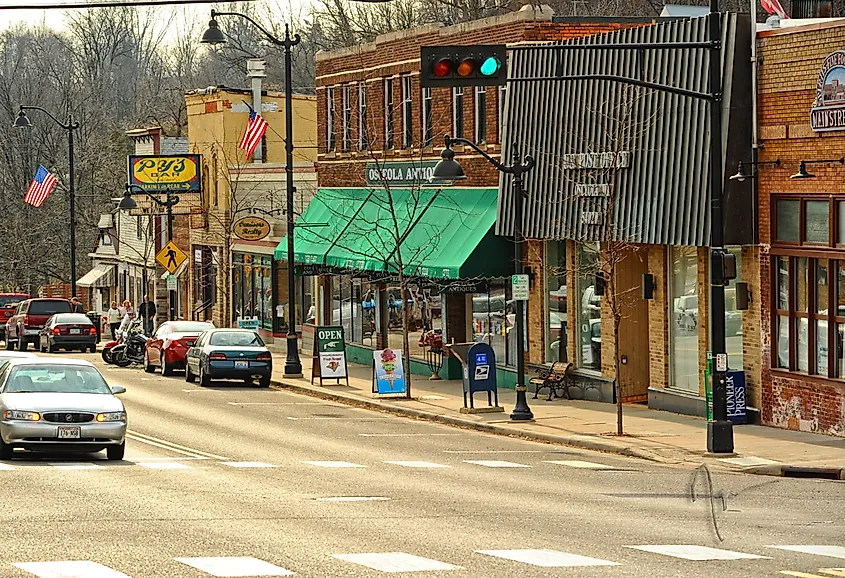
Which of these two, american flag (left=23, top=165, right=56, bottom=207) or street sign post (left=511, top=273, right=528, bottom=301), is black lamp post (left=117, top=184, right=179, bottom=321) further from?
street sign post (left=511, top=273, right=528, bottom=301)

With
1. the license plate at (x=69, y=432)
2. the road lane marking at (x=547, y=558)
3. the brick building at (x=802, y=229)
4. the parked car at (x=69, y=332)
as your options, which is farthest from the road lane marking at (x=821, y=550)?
the parked car at (x=69, y=332)

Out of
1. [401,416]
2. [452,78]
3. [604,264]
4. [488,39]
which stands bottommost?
[401,416]

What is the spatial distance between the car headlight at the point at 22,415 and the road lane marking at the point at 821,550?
1123cm

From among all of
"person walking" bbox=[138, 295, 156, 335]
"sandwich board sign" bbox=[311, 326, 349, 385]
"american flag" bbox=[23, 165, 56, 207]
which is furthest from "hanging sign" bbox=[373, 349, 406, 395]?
"american flag" bbox=[23, 165, 56, 207]

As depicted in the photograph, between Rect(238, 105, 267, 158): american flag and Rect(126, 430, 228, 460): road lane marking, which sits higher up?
Rect(238, 105, 267, 158): american flag

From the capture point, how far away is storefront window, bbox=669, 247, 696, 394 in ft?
91.9

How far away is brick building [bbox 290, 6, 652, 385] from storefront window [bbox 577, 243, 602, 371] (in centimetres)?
196

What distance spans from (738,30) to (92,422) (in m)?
12.7

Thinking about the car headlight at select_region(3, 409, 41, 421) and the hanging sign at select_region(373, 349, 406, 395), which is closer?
the car headlight at select_region(3, 409, 41, 421)

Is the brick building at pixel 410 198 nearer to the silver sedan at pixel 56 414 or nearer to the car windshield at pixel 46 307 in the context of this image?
the silver sedan at pixel 56 414

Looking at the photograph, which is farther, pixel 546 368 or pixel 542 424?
pixel 546 368

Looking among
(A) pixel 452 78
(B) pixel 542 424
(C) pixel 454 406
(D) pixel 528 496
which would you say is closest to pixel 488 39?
(C) pixel 454 406

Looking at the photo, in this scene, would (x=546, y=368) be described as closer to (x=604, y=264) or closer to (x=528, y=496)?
(x=604, y=264)

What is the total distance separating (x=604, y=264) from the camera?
2752 centimetres
